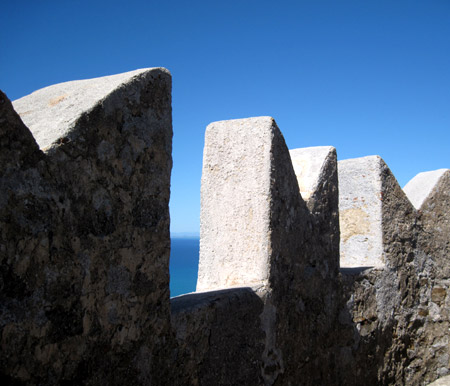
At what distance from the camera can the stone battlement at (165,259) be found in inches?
53.1

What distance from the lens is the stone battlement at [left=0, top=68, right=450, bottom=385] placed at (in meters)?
1.35

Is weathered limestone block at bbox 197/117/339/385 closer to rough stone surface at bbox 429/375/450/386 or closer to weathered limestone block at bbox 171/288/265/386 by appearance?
weathered limestone block at bbox 171/288/265/386

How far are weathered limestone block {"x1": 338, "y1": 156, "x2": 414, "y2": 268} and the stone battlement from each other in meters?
0.02

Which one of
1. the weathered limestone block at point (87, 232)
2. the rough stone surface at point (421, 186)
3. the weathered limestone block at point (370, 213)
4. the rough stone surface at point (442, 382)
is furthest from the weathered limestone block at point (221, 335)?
the rough stone surface at point (421, 186)

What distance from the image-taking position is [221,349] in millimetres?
2055

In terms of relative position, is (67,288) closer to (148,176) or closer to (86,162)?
(86,162)

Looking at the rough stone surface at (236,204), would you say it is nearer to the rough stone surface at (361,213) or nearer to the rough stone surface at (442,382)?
the rough stone surface at (361,213)

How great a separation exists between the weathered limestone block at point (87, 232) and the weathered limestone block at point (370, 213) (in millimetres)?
2263

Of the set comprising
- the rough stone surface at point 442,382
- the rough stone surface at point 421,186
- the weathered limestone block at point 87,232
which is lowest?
the rough stone surface at point 442,382

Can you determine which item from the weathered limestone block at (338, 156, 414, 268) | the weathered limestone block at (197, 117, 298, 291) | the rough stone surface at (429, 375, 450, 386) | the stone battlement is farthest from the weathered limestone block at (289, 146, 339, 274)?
the rough stone surface at (429, 375, 450, 386)

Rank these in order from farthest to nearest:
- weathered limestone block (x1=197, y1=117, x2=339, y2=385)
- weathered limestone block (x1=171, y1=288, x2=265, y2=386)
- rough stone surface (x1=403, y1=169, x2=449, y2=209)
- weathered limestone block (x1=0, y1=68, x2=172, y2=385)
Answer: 1. rough stone surface (x1=403, y1=169, x2=449, y2=209)
2. weathered limestone block (x1=197, y1=117, x2=339, y2=385)
3. weathered limestone block (x1=171, y1=288, x2=265, y2=386)
4. weathered limestone block (x1=0, y1=68, x2=172, y2=385)

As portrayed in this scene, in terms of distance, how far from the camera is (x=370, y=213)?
3.71m

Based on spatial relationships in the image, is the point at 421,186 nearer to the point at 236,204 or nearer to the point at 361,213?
the point at 361,213

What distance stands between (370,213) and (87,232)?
2668 mm
